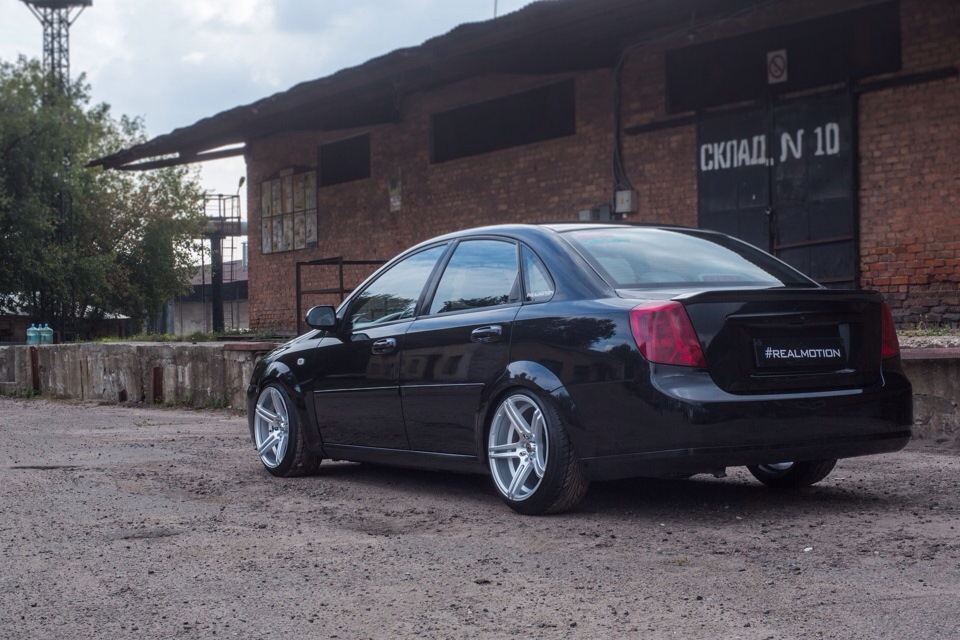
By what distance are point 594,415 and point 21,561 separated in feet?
8.02

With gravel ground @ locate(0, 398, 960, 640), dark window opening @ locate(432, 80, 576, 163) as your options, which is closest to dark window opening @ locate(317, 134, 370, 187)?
dark window opening @ locate(432, 80, 576, 163)

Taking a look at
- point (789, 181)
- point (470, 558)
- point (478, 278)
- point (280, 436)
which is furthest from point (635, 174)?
point (470, 558)

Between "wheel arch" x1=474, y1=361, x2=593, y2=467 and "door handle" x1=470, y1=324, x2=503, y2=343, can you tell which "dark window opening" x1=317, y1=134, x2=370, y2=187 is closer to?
"door handle" x1=470, y1=324, x2=503, y2=343

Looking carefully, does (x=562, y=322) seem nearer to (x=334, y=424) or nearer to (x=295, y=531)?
(x=295, y=531)

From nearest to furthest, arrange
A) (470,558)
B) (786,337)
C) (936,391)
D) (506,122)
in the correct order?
(470,558) < (786,337) < (936,391) < (506,122)

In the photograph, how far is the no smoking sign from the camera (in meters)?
13.5

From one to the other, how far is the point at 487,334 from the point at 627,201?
9576 mm

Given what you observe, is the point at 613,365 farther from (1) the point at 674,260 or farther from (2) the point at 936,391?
(2) the point at 936,391

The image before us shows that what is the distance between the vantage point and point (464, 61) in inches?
613

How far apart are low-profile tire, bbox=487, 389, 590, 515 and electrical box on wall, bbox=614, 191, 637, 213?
31.8ft

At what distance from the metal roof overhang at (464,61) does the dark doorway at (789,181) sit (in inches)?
53.8

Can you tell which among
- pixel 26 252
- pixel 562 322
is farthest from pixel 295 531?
pixel 26 252

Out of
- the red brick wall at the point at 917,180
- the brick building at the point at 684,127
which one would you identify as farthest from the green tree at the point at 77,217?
the red brick wall at the point at 917,180

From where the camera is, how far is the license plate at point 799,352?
5.35 m
